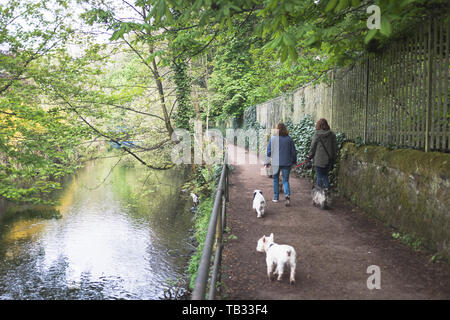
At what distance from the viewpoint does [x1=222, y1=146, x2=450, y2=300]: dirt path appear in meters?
3.80

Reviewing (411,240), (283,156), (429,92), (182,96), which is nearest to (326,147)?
(283,156)

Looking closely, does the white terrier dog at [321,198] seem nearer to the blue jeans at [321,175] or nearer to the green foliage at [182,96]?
the blue jeans at [321,175]

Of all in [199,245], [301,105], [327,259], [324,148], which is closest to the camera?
[327,259]

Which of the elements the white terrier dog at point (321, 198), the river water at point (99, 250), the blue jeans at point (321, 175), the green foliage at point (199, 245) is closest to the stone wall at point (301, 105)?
the blue jeans at point (321, 175)

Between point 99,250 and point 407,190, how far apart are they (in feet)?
38.9

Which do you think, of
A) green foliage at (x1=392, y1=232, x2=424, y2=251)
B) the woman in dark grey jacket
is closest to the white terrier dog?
the woman in dark grey jacket

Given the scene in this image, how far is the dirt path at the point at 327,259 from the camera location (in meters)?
Result: 3.80

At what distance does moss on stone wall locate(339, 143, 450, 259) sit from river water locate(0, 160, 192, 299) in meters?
6.33

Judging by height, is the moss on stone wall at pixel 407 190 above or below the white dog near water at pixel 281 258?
above

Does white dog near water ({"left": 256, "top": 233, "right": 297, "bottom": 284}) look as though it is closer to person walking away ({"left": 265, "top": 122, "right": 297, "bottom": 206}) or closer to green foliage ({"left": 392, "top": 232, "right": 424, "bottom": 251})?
green foliage ({"left": 392, "top": 232, "right": 424, "bottom": 251})

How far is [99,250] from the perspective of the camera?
1336 cm

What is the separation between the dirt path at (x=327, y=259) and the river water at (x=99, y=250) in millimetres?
4876

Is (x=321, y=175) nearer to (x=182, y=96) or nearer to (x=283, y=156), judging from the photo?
(x=283, y=156)
